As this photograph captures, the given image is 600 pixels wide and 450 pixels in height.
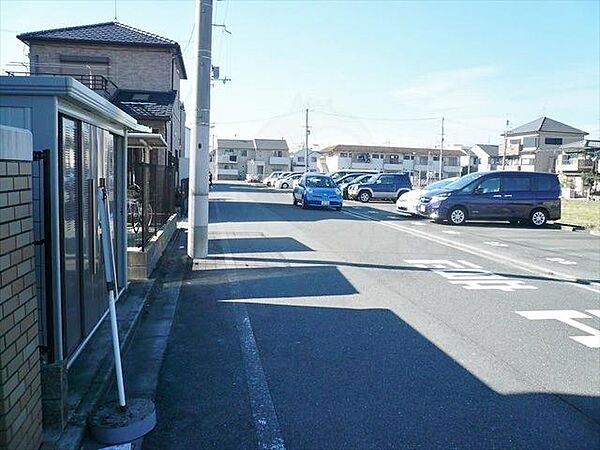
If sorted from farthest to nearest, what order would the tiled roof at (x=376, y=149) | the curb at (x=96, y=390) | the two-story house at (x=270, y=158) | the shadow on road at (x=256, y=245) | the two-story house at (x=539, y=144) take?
the two-story house at (x=270, y=158), the tiled roof at (x=376, y=149), the two-story house at (x=539, y=144), the shadow on road at (x=256, y=245), the curb at (x=96, y=390)

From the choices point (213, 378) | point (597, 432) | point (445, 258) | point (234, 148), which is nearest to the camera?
point (597, 432)

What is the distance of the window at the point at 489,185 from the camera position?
18.5 metres

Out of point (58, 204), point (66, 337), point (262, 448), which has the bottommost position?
point (262, 448)

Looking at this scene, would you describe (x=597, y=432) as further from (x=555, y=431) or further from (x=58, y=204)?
(x=58, y=204)

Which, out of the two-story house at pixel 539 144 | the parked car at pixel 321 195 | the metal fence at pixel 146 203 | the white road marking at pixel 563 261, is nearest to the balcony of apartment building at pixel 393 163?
the two-story house at pixel 539 144

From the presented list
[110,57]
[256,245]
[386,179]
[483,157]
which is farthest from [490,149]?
[256,245]

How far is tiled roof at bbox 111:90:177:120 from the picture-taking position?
20000 millimetres

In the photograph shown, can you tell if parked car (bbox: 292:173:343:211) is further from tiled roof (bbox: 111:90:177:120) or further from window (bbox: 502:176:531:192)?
window (bbox: 502:176:531:192)

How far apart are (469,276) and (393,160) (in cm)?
7281

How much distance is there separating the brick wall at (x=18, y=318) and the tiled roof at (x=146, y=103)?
17.6m

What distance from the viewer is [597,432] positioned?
3785mm

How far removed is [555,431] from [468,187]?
15427mm

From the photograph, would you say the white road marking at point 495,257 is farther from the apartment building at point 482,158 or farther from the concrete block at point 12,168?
the apartment building at point 482,158

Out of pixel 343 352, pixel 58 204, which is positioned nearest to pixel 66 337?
pixel 58 204
